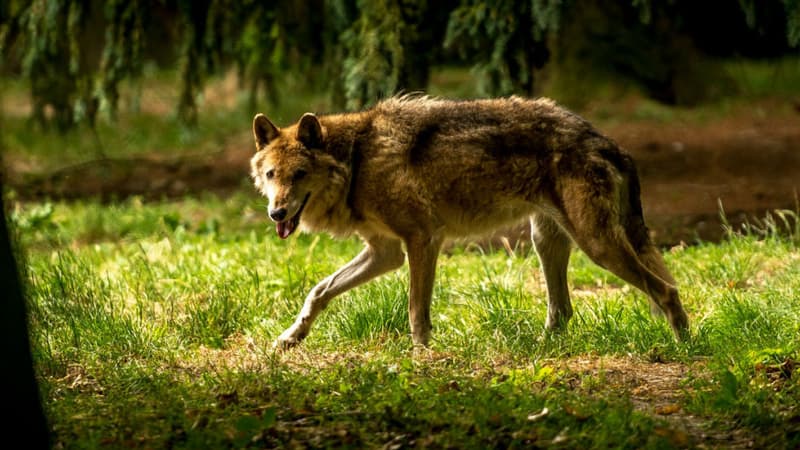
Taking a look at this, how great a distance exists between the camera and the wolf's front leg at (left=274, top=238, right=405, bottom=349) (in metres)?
7.18

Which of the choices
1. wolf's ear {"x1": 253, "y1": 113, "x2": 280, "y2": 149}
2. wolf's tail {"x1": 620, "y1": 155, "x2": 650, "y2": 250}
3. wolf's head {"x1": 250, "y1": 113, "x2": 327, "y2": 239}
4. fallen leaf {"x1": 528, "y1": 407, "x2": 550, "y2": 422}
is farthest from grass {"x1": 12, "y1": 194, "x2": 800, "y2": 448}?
wolf's ear {"x1": 253, "y1": 113, "x2": 280, "y2": 149}

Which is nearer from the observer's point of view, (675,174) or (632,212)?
(632,212)

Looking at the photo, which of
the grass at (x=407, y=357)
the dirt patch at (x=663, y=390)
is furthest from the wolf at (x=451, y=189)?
the dirt patch at (x=663, y=390)

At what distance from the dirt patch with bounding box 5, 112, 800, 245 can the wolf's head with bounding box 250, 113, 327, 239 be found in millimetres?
3501

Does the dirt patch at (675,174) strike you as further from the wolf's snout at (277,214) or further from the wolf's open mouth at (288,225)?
the wolf's snout at (277,214)

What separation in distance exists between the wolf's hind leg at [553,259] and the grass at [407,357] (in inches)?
6.4

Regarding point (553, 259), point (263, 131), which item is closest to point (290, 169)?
point (263, 131)

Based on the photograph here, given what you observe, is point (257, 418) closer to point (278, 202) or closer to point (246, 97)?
point (278, 202)

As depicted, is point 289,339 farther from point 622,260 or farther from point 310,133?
point 622,260

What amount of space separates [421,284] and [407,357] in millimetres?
705

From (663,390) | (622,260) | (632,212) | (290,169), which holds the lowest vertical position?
(663,390)

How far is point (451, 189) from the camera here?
731cm

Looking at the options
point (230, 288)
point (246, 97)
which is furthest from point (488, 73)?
point (246, 97)

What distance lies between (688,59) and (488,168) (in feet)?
32.7
